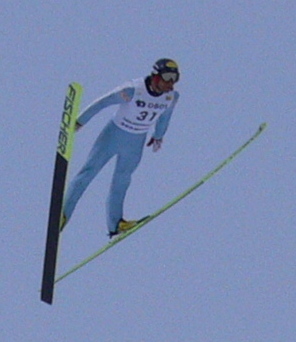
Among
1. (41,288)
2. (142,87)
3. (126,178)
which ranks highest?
(142,87)

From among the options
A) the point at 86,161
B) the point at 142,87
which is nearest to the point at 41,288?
the point at 86,161

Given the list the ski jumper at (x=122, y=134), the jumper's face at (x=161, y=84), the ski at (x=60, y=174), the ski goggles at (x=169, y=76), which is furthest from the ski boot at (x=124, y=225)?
the ski goggles at (x=169, y=76)

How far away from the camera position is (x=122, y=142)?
10.2 meters

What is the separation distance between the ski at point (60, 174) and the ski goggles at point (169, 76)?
822 millimetres

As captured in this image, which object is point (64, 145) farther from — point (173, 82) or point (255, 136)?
point (255, 136)

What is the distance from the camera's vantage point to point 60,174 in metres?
9.61

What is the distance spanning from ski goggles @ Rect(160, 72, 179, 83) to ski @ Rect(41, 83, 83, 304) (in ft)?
2.70

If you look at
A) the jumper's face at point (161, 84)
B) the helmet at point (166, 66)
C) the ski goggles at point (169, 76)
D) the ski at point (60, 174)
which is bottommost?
the ski at point (60, 174)

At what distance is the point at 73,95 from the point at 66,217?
1.33 metres

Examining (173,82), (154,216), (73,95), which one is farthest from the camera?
(154,216)

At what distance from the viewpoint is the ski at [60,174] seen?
9.35 metres

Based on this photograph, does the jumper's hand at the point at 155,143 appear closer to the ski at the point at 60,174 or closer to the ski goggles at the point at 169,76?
the ski goggles at the point at 169,76

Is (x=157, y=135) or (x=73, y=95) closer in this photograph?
(x=73, y=95)

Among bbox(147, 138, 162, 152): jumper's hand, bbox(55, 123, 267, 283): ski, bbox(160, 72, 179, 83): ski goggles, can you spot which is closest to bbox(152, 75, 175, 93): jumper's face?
bbox(160, 72, 179, 83): ski goggles
